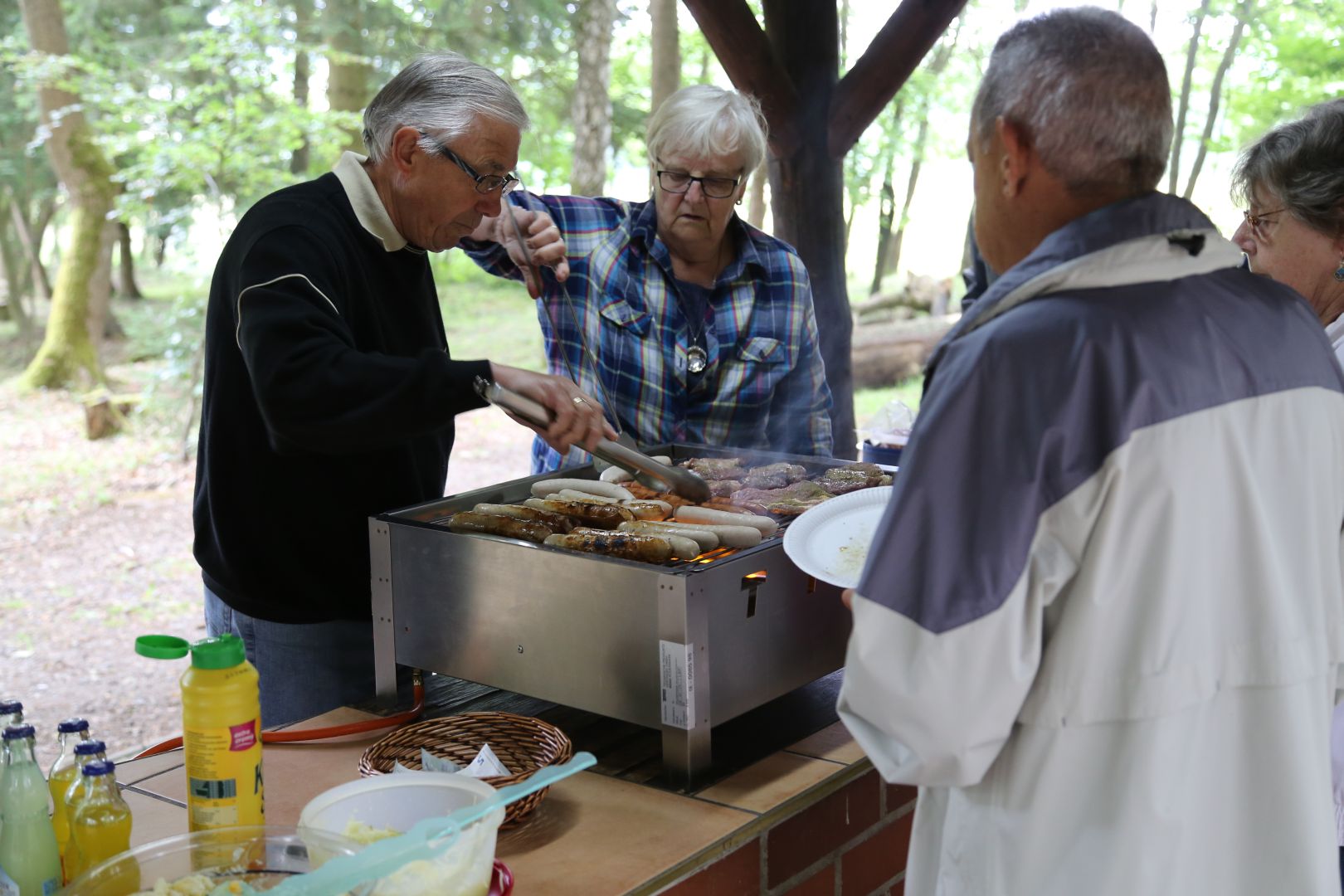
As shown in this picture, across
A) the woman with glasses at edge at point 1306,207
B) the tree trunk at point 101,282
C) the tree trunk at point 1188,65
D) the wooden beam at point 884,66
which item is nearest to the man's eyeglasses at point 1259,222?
the woman with glasses at edge at point 1306,207

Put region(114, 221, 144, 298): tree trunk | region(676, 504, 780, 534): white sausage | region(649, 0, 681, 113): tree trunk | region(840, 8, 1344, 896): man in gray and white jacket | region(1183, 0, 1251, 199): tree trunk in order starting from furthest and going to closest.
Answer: region(114, 221, 144, 298): tree trunk
region(1183, 0, 1251, 199): tree trunk
region(649, 0, 681, 113): tree trunk
region(676, 504, 780, 534): white sausage
region(840, 8, 1344, 896): man in gray and white jacket

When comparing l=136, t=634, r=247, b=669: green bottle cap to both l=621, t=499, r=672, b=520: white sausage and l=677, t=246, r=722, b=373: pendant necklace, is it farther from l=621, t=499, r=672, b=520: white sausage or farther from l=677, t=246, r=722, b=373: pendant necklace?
l=677, t=246, r=722, b=373: pendant necklace

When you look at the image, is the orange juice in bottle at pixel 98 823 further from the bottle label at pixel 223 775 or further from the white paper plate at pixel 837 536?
the white paper plate at pixel 837 536

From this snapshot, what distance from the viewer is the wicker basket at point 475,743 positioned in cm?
194

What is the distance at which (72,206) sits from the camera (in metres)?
11.4

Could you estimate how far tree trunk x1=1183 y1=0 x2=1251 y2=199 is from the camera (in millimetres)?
10047

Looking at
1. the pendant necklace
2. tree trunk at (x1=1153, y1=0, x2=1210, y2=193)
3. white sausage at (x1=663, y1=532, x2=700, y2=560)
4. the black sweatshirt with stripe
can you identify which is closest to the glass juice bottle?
the black sweatshirt with stripe

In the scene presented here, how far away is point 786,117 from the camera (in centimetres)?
488

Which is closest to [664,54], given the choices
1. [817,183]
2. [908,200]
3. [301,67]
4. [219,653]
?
[301,67]

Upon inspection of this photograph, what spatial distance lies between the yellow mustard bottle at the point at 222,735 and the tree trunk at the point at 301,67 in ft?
29.4

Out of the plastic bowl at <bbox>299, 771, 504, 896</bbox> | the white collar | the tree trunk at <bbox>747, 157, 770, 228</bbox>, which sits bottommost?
the plastic bowl at <bbox>299, 771, 504, 896</bbox>

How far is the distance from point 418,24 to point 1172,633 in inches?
427

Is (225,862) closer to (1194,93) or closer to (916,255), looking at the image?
(1194,93)

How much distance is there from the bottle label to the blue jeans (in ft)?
3.01
